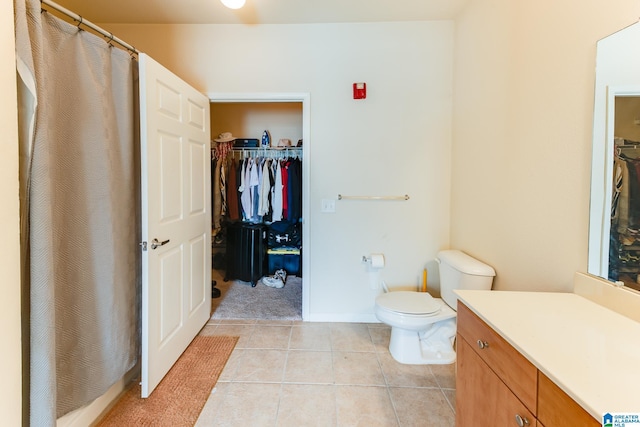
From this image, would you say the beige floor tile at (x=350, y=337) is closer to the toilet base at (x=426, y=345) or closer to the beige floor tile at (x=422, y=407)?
the toilet base at (x=426, y=345)

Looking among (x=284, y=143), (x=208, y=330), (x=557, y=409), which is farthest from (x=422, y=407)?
(x=284, y=143)

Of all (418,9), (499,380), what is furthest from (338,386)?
(418,9)

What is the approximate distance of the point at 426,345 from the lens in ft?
6.49

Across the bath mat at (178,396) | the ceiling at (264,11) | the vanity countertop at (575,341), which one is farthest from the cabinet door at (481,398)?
the ceiling at (264,11)

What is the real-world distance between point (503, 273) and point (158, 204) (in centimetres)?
204

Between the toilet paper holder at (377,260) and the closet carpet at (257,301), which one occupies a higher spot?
the toilet paper holder at (377,260)

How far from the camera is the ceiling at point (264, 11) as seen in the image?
2.01m

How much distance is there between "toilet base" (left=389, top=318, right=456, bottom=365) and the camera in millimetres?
1909

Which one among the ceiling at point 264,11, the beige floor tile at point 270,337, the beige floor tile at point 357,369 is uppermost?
the ceiling at point 264,11

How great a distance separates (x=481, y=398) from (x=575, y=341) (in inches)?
14.4

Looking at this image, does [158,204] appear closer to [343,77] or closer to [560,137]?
[343,77]

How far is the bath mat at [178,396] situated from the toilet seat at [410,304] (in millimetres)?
1156

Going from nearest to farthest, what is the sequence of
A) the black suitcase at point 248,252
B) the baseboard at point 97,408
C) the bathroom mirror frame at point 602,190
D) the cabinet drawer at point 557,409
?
1. the cabinet drawer at point 557,409
2. the bathroom mirror frame at point 602,190
3. the baseboard at point 97,408
4. the black suitcase at point 248,252

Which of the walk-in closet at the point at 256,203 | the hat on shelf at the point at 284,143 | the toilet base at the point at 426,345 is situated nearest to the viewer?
the toilet base at the point at 426,345
